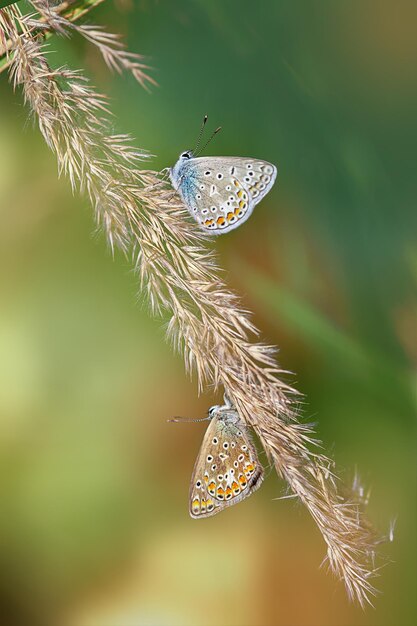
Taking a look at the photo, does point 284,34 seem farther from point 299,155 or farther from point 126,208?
point 126,208

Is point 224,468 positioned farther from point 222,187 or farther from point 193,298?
point 222,187

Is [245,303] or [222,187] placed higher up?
[222,187]

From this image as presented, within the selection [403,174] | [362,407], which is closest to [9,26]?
[403,174]

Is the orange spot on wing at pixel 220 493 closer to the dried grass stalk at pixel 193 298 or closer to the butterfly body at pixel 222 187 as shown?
the dried grass stalk at pixel 193 298

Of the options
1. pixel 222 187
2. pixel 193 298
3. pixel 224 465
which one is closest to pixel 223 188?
pixel 222 187

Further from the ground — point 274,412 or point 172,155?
point 172,155

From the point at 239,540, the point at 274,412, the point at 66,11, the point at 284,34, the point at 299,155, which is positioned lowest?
the point at 239,540
